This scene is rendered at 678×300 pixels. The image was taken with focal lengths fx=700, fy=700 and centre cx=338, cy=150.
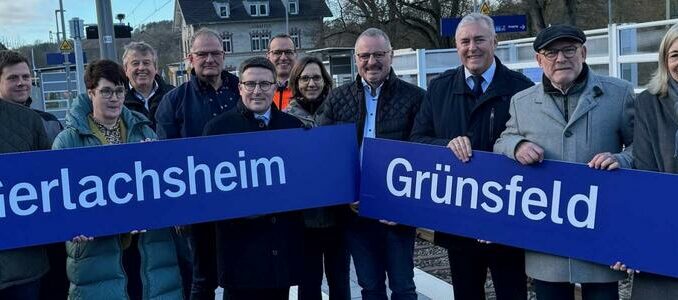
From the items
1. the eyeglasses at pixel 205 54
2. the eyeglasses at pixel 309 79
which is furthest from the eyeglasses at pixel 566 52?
the eyeglasses at pixel 205 54

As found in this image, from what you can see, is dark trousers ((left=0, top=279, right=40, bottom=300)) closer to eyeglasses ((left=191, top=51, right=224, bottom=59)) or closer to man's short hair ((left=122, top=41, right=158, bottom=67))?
eyeglasses ((left=191, top=51, right=224, bottom=59))

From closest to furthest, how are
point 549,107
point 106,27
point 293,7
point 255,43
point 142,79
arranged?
point 549,107, point 142,79, point 106,27, point 293,7, point 255,43

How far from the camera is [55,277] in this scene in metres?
4.14

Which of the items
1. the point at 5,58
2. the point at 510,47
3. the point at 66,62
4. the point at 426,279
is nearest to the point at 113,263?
the point at 5,58

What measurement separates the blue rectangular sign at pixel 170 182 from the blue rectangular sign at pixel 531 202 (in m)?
0.29

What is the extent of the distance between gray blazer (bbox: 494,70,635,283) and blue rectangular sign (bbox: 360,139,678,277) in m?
0.06

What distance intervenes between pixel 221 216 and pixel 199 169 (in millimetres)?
297

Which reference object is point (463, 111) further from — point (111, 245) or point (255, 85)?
point (111, 245)

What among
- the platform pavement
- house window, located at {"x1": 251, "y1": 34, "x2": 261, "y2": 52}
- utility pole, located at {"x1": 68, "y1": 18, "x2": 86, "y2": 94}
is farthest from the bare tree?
the platform pavement

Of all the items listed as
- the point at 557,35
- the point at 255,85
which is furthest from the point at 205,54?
the point at 557,35

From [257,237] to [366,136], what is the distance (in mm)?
933

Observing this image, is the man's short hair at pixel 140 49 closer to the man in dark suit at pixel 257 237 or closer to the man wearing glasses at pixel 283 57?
the man wearing glasses at pixel 283 57

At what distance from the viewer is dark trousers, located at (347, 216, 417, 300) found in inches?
167

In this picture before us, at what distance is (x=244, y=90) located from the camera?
157 inches
